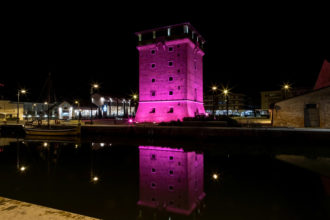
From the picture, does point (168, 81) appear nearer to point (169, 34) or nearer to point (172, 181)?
point (169, 34)

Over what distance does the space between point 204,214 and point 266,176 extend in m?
5.48

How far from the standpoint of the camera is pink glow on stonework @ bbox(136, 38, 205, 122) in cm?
3114

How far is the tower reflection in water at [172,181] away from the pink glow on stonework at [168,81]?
15.7 m

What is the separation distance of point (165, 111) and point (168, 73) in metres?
5.96

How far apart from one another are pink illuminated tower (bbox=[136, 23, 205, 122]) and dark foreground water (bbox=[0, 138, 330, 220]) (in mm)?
17221

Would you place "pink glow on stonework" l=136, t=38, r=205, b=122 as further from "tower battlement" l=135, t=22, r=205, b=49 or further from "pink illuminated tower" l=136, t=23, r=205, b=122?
"tower battlement" l=135, t=22, r=205, b=49

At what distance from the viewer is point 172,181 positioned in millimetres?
9961

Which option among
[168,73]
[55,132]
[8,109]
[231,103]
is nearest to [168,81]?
[168,73]

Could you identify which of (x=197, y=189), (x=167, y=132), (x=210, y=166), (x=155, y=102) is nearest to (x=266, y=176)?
(x=210, y=166)

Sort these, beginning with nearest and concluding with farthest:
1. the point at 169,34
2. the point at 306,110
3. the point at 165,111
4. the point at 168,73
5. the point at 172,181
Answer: the point at 172,181 → the point at 306,110 → the point at 165,111 → the point at 169,34 → the point at 168,73

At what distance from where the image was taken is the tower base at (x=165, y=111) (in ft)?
101

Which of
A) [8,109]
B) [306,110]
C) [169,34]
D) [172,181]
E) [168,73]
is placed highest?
[169,34]

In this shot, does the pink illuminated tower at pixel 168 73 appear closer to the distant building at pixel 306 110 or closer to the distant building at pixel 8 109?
the distant building at pixel 306 110

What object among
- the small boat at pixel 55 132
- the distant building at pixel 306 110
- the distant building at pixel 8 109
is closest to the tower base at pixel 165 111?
the small boat at pixel 55 132
